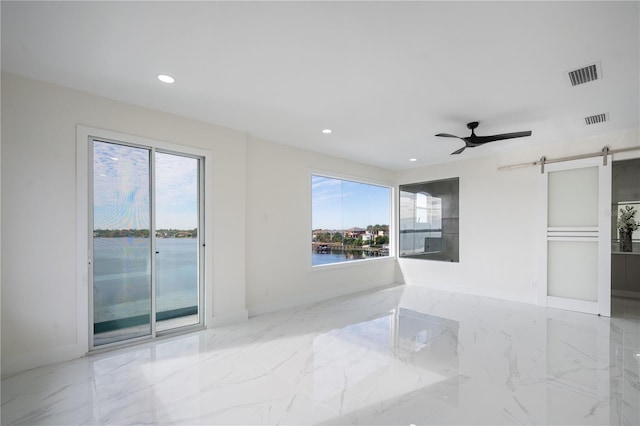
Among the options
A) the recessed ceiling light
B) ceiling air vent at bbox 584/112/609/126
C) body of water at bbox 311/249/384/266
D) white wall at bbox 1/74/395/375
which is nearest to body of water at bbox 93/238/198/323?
white wall at bbox 1/74/395/375

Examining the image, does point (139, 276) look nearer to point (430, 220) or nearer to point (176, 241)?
point (176, 241)

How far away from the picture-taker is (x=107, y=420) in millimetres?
2070

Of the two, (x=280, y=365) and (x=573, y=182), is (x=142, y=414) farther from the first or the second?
(x=573, y=182)

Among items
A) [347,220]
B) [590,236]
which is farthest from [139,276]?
[590,236]

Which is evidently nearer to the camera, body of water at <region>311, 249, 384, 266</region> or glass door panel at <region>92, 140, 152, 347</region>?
glass door panel at <region>92, 140, 152, 347</region>

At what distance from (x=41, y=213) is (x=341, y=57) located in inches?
124

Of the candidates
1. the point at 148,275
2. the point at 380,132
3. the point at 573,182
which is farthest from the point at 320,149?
the point at 573,182

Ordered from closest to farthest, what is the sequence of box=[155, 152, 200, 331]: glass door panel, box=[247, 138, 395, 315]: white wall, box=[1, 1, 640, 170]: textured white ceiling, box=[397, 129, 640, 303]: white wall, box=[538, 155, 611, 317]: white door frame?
box=[1, 1, 640, 170]: textured white ceiling
box=[155, 152, 200, 331]: glass door panel
box=[538, 155, 611, 317]: white door frame
box=[247, 138, 395, 315]: white wall
box=[397, 129, 640, 303]: white wall

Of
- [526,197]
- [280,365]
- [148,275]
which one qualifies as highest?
[526,197]

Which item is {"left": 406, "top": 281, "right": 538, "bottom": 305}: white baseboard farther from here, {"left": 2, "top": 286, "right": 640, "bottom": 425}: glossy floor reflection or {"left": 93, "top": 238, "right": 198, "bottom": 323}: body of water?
{"left": 93, "top": 238, "right": 198, "bottom": 323}: body of water

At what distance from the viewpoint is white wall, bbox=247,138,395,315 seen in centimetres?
459

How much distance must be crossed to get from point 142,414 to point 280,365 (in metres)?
1.16

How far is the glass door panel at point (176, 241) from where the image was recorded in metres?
3.69

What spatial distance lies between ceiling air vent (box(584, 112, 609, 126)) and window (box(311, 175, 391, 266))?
12.2ft
